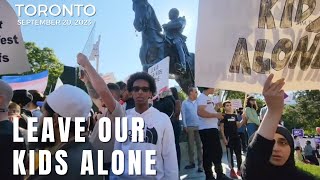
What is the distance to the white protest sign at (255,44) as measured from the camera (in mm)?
2834

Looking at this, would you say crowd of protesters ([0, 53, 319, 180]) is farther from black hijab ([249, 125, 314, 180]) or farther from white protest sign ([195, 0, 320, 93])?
white protest sign ([195, 0, 320, 93])

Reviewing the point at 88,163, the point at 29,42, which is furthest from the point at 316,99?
the point at 88,163

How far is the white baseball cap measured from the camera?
7.69ft

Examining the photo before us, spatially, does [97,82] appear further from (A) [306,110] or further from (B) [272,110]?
(A) [306,110]

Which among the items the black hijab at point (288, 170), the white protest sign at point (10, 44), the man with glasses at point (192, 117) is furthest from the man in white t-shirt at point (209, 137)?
the black hijab at point (288, 170)

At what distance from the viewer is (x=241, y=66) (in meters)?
2.86

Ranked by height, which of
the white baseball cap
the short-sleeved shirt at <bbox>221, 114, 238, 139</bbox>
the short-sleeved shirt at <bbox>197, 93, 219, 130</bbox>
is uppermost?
the white baseball cap

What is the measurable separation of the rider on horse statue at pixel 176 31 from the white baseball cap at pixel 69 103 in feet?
39.2

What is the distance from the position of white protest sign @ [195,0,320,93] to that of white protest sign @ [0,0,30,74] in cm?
199

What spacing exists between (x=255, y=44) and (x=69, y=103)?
1227 mm

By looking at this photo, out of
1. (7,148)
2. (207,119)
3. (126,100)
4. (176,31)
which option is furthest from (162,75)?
(176,31)

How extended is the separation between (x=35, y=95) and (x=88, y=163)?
164 inches

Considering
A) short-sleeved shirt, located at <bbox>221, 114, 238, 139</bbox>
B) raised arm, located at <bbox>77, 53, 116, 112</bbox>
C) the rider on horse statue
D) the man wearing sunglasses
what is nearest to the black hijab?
raised arm, located at <bbox>77, 53, 116, 112</bbox>

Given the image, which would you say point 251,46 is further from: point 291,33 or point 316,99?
point 316,99
